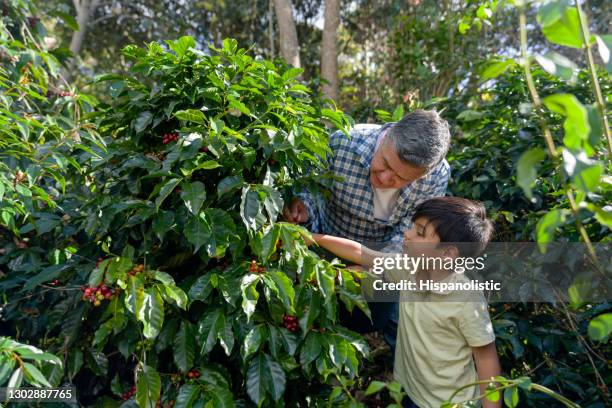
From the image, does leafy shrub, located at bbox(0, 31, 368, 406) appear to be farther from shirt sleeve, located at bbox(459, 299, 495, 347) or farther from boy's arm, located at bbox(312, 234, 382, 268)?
shirt sleeve, located at bbox(459, 299, 495, 347)

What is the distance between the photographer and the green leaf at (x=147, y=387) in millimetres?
1667

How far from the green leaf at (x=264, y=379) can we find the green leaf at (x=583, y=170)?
3.66ft

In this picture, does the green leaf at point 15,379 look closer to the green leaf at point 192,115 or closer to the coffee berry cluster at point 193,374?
the coffee berry cluster at point 193,374

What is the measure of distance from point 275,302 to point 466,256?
0.72 metres

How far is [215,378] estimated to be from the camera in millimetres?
1747

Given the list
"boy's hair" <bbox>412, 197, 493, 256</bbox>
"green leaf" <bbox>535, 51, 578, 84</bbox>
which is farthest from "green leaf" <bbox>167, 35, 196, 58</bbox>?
"green leaf" <bbox>535, 51, 578, 84</bbox>

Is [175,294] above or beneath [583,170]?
beneath

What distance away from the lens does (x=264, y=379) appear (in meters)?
1.72

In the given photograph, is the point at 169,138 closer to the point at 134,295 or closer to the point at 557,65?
the point at 134,295

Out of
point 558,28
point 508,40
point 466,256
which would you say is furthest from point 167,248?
point 508,40

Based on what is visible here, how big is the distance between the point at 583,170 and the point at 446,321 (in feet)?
4.14

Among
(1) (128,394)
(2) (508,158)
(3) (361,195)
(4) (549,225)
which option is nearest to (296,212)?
(3) (361,195)

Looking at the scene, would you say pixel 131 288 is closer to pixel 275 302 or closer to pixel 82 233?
pixel 275 302

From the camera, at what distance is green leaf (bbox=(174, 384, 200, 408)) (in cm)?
166
